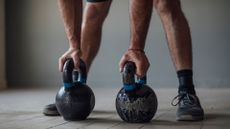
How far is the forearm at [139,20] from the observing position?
1489mm

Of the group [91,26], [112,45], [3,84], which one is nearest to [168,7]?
[91,26]

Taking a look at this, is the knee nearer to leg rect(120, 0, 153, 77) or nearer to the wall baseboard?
leg rect(120, 0, 153, 77)

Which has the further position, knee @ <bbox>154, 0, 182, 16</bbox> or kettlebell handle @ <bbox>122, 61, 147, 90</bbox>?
knee @ <bbox>154, 0, 182, 16</bbox>

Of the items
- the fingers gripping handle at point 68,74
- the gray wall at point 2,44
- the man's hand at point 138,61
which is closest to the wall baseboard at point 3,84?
the gray wall at point 2,44

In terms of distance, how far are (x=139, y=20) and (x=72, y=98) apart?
371 millimetres

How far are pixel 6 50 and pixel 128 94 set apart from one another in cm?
318

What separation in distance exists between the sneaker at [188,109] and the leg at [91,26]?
0.45 m

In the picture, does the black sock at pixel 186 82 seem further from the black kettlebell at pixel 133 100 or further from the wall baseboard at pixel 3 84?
the wall baseboard at pixel 3 84

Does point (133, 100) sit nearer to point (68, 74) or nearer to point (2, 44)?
point (68, 74)

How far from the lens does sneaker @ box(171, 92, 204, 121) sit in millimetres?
1475

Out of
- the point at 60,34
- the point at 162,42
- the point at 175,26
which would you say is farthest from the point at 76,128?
the point at 60,34

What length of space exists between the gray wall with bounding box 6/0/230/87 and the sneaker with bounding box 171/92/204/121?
89.6 inches

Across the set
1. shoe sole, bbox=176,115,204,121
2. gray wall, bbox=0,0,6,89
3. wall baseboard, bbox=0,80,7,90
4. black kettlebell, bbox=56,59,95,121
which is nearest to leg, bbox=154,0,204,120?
shoe sole, bbox=176,115,204,121

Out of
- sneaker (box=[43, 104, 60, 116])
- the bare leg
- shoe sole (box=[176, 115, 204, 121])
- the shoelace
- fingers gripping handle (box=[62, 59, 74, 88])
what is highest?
the bare leg
